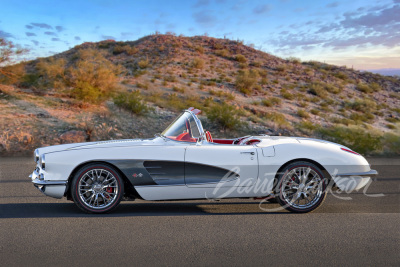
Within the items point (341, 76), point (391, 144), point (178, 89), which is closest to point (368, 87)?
point (341, 76)

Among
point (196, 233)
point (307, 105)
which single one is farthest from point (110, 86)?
point (196, 233)

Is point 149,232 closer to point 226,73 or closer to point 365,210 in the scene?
point 365,210

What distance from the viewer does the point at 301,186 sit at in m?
6.36

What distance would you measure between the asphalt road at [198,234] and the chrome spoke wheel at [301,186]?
24 centimetres

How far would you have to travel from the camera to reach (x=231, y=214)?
6.44m

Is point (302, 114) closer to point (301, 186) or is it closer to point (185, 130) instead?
point (301, 186)

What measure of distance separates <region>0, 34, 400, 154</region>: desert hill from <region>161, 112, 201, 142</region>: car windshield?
984cm

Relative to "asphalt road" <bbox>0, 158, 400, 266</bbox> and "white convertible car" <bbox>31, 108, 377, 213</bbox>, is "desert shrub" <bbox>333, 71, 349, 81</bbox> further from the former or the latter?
"white convertible car" <bbox>31, 108, 377, 213</bbox>

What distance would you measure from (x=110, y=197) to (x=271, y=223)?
2.23m

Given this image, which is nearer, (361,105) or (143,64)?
(361,105)

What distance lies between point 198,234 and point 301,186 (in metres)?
1.84

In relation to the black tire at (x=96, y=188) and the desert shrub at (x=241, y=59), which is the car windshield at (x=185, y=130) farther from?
the desert shrub at (x=241, y=59)

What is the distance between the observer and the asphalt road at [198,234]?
4.48 metres

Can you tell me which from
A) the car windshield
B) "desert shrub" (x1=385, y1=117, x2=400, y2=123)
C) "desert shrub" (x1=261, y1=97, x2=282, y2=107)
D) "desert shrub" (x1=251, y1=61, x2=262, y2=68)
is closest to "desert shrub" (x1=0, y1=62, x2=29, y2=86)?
"desert shrub" (x1=261, y1=97, x2=282, y2=107)
